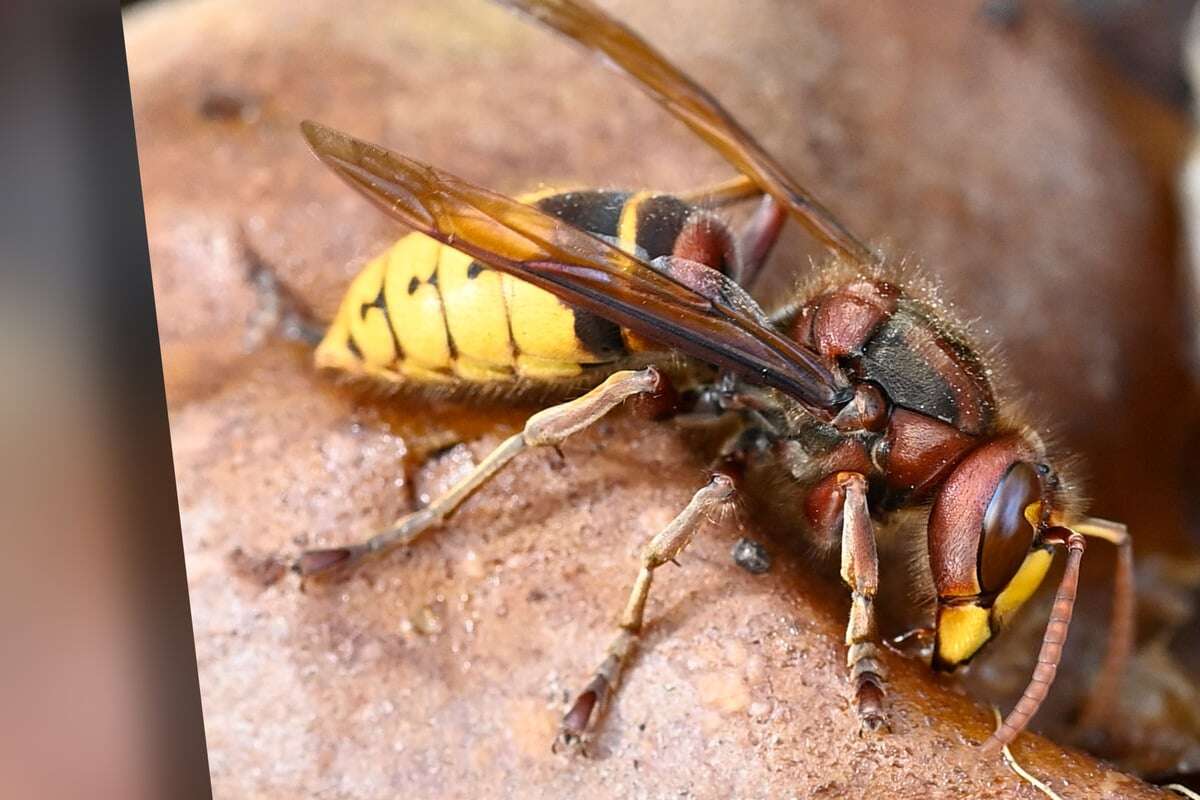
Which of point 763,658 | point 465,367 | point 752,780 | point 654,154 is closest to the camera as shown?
point 752,780

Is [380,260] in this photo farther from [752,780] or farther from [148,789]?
[148,789]

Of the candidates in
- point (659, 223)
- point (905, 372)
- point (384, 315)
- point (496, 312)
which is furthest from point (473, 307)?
point (905, 372)

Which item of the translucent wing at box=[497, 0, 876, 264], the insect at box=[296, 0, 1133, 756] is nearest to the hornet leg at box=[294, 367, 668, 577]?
the insect at box=[296, 0, 1133, 756]

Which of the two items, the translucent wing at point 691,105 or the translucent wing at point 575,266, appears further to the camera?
the translucent wing at point 691,105

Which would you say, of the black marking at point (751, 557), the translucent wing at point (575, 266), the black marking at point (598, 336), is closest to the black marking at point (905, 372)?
the translucent wing at point (575, 266)

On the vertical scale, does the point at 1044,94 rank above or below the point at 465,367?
above

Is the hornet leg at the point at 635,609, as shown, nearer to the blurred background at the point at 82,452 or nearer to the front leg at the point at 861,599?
the front leg at the point at 861,599

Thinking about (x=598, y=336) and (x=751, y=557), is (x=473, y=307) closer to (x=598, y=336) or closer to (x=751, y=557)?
(x=598, y=336)

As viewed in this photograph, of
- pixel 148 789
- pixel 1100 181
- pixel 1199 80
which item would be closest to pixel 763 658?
pixel 148 789
